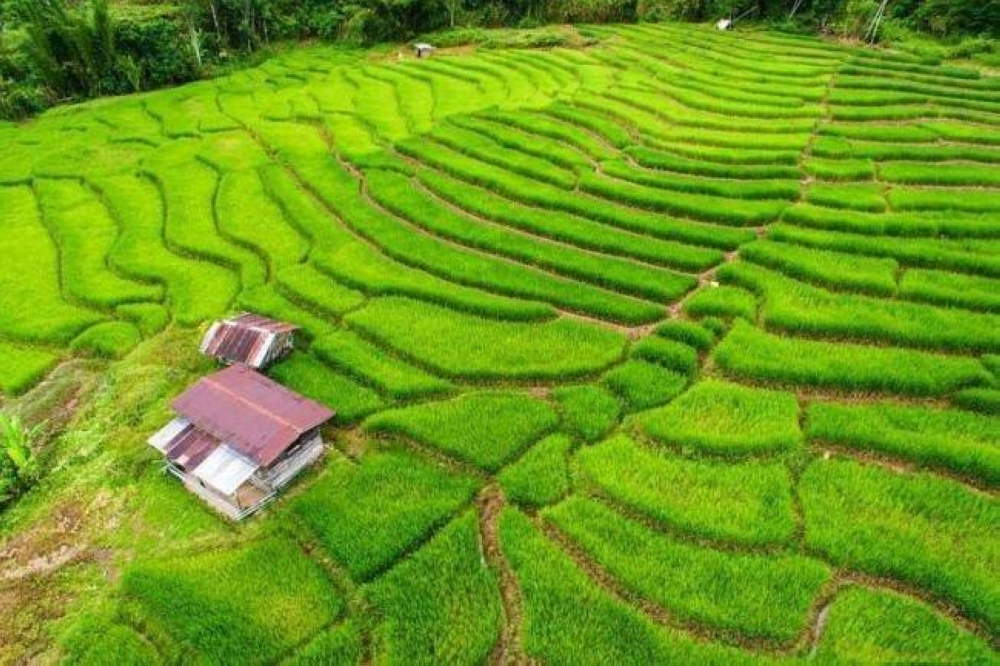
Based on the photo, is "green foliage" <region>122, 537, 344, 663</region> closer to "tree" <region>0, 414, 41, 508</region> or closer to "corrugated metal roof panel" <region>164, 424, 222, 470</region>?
"corrugated metal roof panel" <region>164, 424, 222, 470</region>

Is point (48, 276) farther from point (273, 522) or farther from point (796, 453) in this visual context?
point (796, 453)

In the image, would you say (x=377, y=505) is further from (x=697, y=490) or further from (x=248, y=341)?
(x=697, y=490)

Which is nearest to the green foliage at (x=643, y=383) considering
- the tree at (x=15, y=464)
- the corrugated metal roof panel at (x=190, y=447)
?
the corrugated metal roof panel at (x=190, y=447)

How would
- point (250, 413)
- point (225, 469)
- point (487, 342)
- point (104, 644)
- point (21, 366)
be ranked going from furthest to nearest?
point (21, 366) → point (487, 342) → point (250, 413) → point (225, 469) → point (104, 644)

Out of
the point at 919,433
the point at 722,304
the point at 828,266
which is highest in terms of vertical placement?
the point at 828,266

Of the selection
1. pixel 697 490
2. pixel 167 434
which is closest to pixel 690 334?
pixel 697 490

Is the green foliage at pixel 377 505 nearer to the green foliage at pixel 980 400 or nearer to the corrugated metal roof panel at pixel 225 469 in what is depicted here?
the corrugated metal roof panel at pixel 225 469
